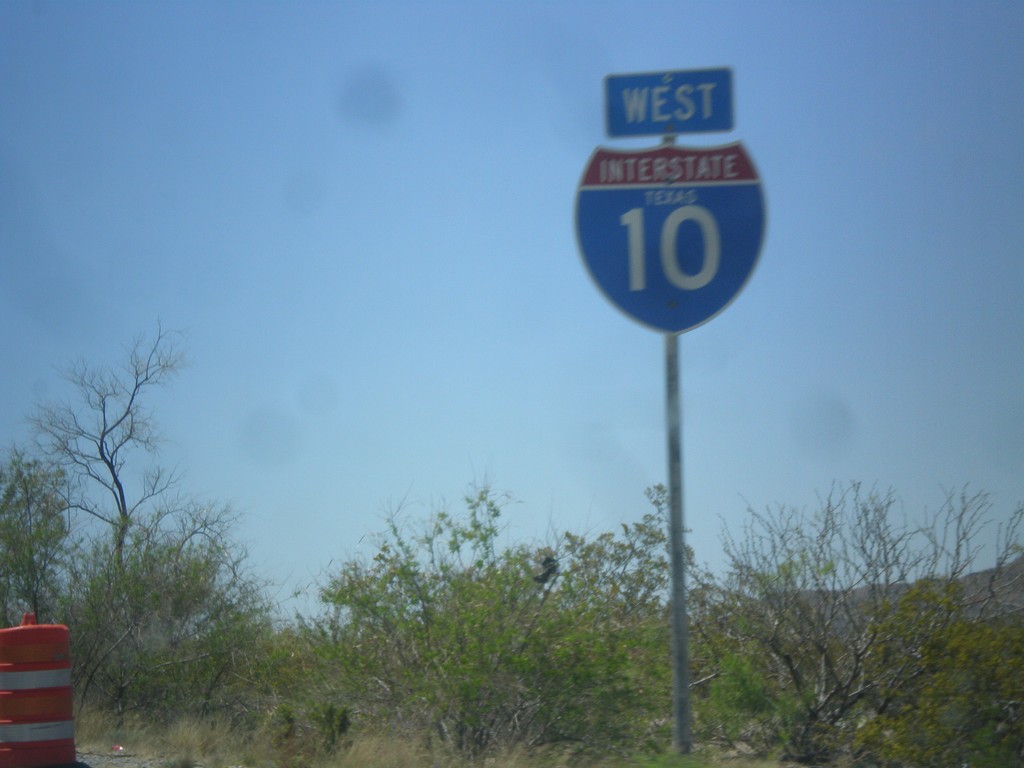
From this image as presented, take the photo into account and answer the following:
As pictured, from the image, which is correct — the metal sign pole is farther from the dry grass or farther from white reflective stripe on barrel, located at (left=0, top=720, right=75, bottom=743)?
white reflective stripe on barrel, located at (left=0, top=720, right=75, bottom=743)

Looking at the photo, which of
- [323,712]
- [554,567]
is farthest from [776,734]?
[323,712]

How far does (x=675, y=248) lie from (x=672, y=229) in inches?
3.4

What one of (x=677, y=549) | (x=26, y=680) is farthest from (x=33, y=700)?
(x=677, y=549)

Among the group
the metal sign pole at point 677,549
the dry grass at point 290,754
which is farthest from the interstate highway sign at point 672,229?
the dry grass at point 290,754

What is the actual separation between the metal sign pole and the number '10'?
36 cm

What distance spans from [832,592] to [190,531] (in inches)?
442

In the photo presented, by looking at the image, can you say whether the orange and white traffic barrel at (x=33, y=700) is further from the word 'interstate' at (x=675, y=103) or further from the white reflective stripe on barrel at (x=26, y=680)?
the word 'interstate' at (x=675, y=103)

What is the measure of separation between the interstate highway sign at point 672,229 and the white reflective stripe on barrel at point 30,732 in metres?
6.01

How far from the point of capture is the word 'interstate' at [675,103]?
4.72 metres

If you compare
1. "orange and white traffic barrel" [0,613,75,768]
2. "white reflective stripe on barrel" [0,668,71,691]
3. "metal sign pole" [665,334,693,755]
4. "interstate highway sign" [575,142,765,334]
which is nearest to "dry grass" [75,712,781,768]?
"metal sign pole" [665,334,693,755]

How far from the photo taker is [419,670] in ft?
33.4

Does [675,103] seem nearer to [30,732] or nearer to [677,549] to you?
[677,549]

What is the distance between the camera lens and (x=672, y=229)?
4.68m

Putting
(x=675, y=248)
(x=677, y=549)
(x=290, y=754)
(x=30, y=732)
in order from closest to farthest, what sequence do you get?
(x=677, y=549)
(x=675, y=248)
(x=30, y=732)
(x=290, y=754)
